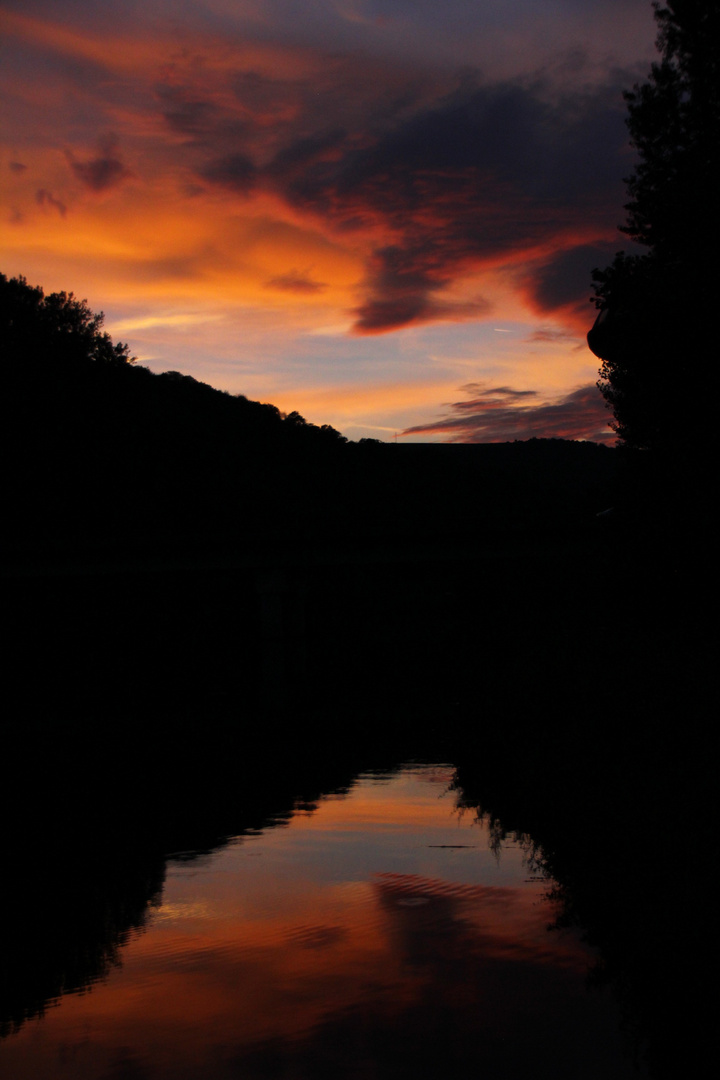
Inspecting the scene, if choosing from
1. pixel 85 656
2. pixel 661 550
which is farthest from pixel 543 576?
pixel 661 550

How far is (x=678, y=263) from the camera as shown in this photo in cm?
1873

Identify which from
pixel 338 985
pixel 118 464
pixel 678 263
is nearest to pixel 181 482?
pixel 118 464

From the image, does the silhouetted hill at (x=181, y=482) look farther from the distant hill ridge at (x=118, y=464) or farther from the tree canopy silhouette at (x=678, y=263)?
the tree canopy silhouette at (x=678, y=263)

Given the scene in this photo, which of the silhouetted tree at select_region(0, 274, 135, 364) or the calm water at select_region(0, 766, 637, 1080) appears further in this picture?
the silhouetted tree at select_region(0, 274, 135, 364)

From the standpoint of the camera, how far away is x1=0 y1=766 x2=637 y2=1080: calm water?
7191mm

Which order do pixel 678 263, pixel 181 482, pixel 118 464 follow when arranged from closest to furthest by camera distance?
pixel 678 263, pixel 118 464, pixel 181 482

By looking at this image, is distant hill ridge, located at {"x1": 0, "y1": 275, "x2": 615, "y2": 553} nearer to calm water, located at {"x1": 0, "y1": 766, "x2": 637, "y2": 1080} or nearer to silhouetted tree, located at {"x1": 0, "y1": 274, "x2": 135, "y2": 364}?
silhouetted tree, located at {"x1": 0, "y1": 274, "x2": 135, "y2": 364}

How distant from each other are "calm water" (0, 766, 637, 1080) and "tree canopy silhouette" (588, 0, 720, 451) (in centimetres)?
990

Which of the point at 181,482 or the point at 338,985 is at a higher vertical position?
the point at 181,482

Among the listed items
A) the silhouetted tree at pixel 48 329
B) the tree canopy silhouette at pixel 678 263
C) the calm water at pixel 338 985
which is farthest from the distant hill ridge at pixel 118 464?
the calm water at pixel 338 985

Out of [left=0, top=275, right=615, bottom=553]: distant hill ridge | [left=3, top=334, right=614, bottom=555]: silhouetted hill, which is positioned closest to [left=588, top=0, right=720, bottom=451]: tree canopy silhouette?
[left=3, top=334, right=614, bottom=555]: silhouetted hill

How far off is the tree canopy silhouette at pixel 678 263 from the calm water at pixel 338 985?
990cm

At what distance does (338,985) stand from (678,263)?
1460 cm

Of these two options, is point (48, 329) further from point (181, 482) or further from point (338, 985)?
point (338, 985)
